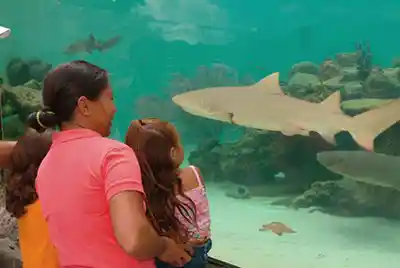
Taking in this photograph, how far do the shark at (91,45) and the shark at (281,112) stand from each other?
2.40ft

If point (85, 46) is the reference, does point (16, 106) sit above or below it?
below

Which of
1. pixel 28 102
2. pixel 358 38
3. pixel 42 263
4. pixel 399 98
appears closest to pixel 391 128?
pixel 399 98

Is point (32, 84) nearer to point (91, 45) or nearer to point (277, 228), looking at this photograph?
point (91, 45)

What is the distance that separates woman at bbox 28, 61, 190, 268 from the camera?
1.31 meters

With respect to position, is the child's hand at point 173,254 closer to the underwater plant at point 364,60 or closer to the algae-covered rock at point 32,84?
the underwater plant at point 364,60

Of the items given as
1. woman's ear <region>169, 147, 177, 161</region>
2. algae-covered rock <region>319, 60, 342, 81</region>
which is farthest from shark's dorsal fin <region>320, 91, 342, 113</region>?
woman's ear <region>169, 147, 177, 161</region>

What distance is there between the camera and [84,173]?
4.42ft

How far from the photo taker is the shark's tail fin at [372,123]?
2.78 metres

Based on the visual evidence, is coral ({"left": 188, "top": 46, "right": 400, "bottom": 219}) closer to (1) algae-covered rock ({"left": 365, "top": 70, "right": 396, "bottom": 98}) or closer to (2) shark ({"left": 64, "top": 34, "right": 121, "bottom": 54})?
(1) algae-covered rock ({"left": 365, "top": 70, "right": 396, "bottom": 98})

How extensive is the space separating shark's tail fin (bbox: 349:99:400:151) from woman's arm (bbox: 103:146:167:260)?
179 cm

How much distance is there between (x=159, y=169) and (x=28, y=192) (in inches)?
20.2

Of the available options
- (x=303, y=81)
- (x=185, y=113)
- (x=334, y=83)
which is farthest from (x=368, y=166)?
(x=185, y=113)

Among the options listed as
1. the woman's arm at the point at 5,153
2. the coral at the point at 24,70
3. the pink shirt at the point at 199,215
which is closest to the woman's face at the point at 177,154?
the pink shirt at the point at 199,215

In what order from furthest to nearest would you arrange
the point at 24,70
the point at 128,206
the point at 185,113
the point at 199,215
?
the point at 24,70, the point at 185,113, the point at 199,215, the point at 128,206
